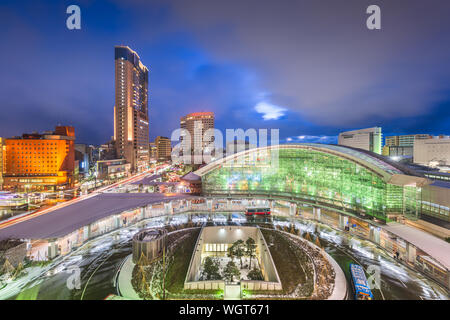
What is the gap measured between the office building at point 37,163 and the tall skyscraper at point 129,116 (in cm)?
2013

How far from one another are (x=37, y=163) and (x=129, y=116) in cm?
3004

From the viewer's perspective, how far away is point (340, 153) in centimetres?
2117

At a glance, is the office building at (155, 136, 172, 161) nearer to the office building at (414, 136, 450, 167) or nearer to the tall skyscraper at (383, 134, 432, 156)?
the office building at (414, 136, 450, 167)

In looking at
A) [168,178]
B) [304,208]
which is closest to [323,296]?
[304,208]

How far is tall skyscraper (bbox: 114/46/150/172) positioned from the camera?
6544 cm

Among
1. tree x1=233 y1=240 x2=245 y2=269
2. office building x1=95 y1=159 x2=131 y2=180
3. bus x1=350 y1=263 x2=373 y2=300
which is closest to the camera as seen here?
bus x1=350 y1=263 x2=373 y2=300

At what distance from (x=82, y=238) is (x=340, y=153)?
27527 mm

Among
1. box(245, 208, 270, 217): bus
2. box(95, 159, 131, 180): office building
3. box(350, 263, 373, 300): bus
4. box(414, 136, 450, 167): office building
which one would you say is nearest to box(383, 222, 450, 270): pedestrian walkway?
box(350, 263, 373, 300): bus

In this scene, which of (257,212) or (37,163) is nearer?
(257,212)

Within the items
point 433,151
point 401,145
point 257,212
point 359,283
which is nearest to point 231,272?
point 359,283

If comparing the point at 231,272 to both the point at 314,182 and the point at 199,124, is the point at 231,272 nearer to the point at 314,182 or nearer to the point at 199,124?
the point at 314,182

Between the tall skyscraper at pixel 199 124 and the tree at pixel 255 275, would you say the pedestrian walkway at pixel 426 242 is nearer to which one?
the tree at pixel 255 275

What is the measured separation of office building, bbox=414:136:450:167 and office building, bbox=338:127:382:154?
1942 centimetres

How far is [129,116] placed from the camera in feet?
217
